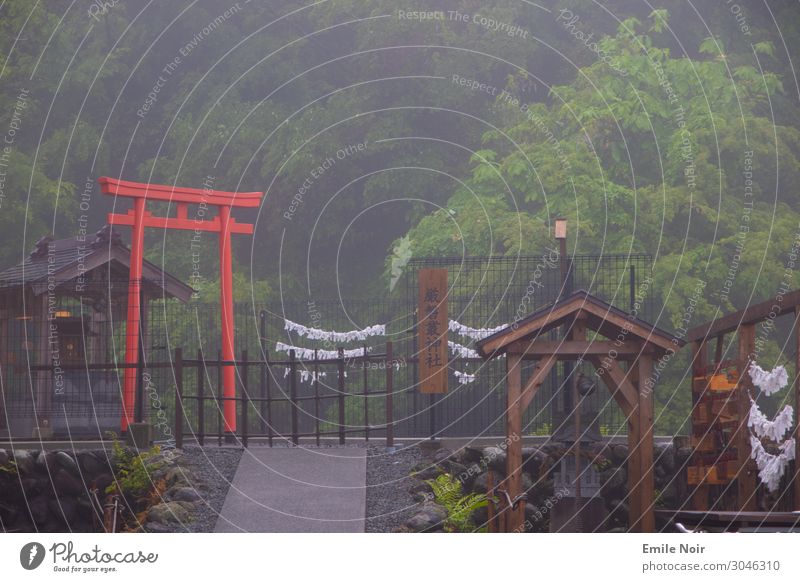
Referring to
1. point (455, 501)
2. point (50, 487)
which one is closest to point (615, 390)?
point (455, 501)

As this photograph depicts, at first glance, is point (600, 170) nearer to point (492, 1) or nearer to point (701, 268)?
point (701, 268)

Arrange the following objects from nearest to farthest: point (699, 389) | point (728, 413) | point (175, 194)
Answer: point (728, 413) → point (699, 389) → point (175, 194)

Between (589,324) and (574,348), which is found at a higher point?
(589,324)

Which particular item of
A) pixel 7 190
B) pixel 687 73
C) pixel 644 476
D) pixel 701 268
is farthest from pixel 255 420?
pixel 644 476

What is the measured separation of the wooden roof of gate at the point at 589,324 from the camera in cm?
936

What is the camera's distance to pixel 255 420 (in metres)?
19.1

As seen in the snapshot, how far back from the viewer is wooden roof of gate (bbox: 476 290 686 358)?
936 cm

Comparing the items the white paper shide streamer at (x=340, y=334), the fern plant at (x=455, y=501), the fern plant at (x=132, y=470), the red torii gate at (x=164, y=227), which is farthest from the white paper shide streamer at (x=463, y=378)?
the fern plant at (x=132, y=470)

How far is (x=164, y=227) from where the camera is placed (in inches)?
509

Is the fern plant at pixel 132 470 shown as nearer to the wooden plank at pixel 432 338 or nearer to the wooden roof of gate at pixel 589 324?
the wooden plank at pixel 432 338

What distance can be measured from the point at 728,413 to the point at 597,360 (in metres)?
1.56

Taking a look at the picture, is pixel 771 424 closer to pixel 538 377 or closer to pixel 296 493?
pixel 538 377

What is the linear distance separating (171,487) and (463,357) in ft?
13.8

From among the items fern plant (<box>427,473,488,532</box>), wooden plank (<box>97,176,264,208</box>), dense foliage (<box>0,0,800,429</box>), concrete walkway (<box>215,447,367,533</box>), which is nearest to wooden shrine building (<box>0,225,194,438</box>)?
wooden plank (<box>97,176,264,208</box>)
